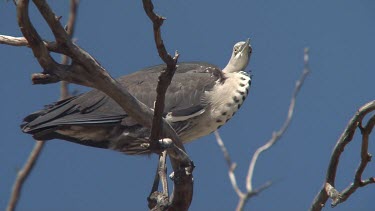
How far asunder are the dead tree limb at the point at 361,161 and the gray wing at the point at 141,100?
1.86 meters

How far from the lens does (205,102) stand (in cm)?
521

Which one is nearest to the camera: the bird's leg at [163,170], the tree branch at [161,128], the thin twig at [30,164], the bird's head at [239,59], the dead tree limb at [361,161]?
the tree branch at [161,128]

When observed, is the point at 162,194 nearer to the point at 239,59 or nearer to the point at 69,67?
the point at 69,67

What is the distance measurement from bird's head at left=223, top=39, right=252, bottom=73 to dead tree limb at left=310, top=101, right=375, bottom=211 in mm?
2530

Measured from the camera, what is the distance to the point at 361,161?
320cm

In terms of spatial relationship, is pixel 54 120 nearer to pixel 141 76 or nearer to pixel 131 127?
pixel 131 127

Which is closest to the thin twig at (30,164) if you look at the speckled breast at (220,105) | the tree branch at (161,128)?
the speckled breast at (220,105)

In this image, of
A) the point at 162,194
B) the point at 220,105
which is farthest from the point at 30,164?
the point at 162,194

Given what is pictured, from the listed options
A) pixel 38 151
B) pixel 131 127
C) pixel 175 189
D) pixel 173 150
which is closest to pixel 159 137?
pixel 173 150

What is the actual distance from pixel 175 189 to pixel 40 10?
120 cm

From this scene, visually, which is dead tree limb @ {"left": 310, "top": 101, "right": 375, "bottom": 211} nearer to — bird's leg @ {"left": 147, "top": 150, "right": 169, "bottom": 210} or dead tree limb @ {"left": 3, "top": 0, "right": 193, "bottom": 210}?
dead tree limb @ {"left": 3, "top": 0, "right": 193, "bottom": 210}

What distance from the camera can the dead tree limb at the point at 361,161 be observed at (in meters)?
3.18

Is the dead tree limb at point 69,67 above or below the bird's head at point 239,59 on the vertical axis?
below

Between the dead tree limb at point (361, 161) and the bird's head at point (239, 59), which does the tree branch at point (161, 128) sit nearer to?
the dead tree limb at point (361, 161)
